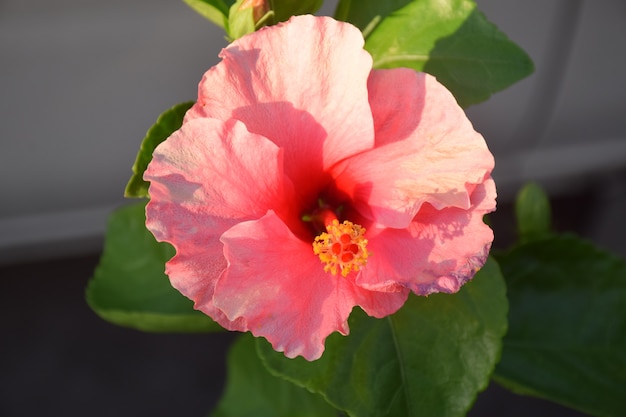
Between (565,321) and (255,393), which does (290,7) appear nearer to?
(565,321)

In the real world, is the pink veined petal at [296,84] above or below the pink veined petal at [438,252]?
above

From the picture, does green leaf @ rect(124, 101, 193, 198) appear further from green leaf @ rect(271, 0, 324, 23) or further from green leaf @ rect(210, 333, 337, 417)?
green leaf @ rect(210, 333, 337, 417)

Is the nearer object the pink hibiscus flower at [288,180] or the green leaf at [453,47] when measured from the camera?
the pink hibiscus flower at [288,180]

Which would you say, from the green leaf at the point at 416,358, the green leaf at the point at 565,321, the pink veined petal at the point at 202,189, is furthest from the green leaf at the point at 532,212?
the pink veined petal at the point at 202,189

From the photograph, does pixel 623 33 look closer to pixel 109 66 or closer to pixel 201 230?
pixel 109 66

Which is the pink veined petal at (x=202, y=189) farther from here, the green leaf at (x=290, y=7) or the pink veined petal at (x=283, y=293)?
the green leaf at (x=290, y=7)

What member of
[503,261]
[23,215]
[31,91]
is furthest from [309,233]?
[23,215]

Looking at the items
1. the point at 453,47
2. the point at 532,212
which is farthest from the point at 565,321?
the point at 453,47
